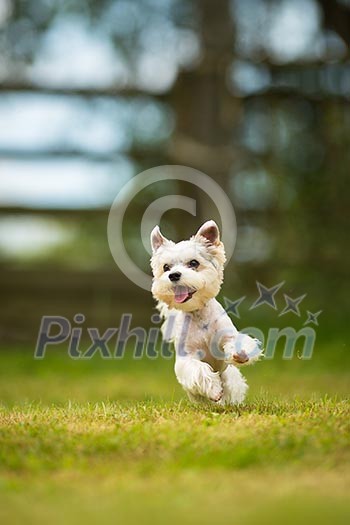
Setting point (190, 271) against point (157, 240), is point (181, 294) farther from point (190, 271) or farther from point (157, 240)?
point (157, 240)

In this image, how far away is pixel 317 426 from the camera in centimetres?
352

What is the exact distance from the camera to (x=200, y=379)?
386cm

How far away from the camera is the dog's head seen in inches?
153

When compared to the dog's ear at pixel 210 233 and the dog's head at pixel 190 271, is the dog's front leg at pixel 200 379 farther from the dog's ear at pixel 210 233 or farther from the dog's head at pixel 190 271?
the dog's ear at pixel 210 233

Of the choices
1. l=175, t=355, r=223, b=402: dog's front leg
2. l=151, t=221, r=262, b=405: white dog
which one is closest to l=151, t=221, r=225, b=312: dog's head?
l=151, t=221, r=262, b=405: white dog

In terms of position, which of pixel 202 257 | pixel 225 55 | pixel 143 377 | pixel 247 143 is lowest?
pixel 143 377

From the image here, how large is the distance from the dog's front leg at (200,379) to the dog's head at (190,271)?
10.3 inches

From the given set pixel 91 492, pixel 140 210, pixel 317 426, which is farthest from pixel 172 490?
pixel 140 210

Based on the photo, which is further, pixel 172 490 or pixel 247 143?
pixel 247 143

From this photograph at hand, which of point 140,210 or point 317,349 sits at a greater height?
point 140,210

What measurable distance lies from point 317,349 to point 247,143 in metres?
2.49

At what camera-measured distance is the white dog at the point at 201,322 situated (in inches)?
153

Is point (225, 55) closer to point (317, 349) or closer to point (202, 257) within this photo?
point (317, 349)

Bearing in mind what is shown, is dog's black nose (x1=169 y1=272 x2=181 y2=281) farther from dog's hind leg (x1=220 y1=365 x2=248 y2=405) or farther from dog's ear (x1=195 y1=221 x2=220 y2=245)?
dog's hind leg (x1=220 y1=365 x2=248 y2=405)
